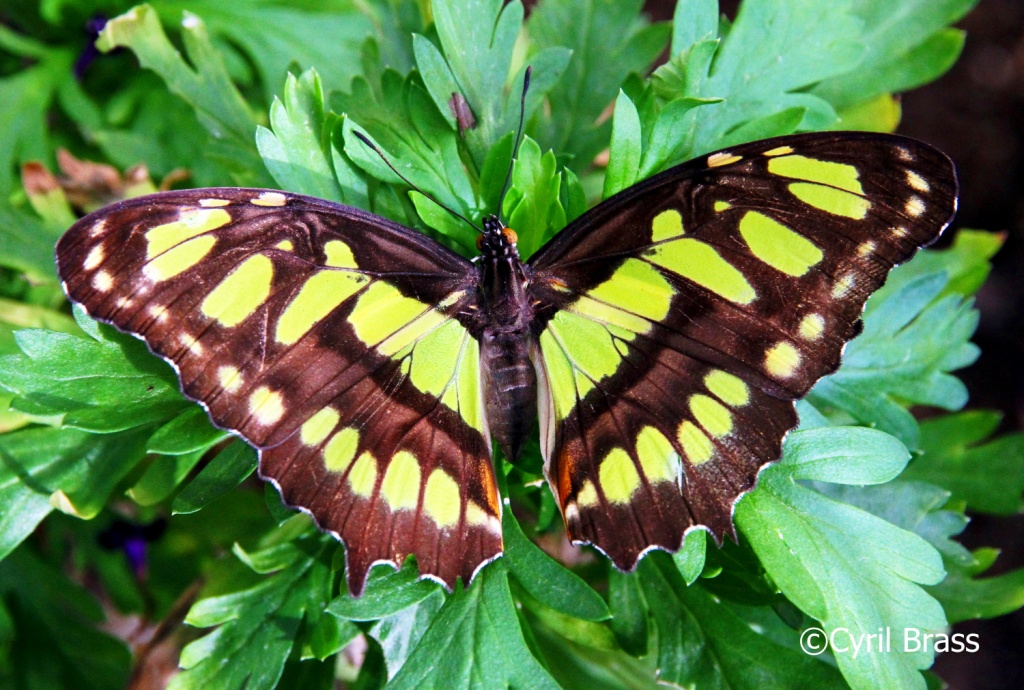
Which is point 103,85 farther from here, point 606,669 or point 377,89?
point 606,669

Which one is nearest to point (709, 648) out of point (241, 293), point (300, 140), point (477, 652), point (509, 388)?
point (477, 652)

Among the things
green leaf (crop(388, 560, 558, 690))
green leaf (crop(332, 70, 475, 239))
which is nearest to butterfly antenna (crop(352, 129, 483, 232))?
green leaf (crop(332, 70, 475, 239))

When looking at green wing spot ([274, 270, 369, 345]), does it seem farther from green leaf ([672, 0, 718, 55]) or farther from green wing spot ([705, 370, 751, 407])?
green leaf ([672, 0, 718, 55])

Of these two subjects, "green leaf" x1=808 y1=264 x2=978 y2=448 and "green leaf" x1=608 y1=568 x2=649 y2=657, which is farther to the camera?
"green leaf" x1=808 y1=264 x2=978 y2=448

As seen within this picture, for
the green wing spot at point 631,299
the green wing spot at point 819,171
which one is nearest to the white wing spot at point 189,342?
the green wing spot at point 631,299

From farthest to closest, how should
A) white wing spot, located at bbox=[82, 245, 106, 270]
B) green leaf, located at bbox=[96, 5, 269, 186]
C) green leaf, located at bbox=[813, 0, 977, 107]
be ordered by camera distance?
1. green leaf, located at bbox=[813, 0, 977, 107]
2. green leaf, located at bbox=[96, 5, 269, 186]
3. white wing spot, located at bbox=[82, 245, 106, 270]
